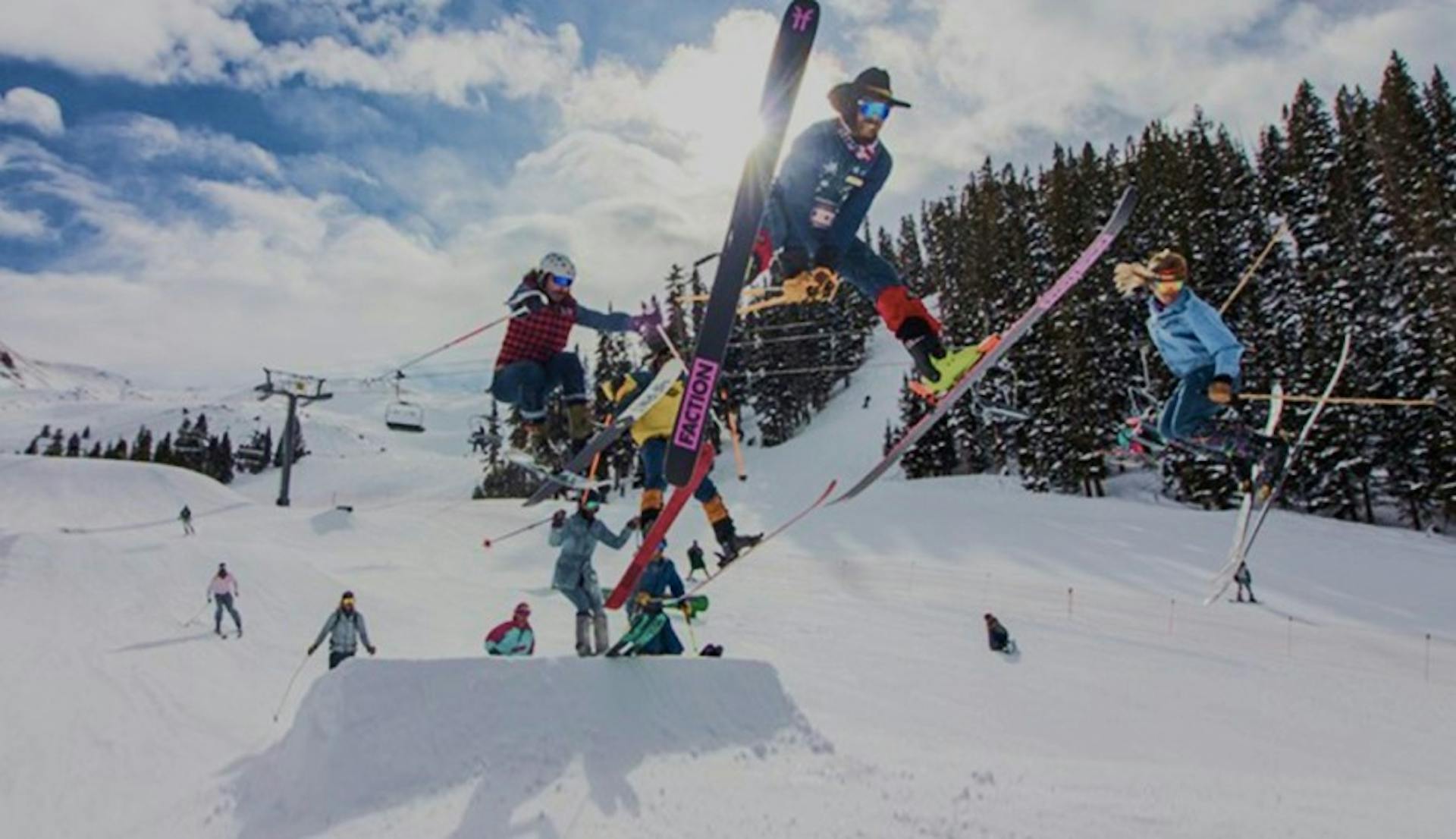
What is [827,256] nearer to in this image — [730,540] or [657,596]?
[730,540]

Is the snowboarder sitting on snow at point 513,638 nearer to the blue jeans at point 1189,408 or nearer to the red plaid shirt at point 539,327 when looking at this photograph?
the red plaid shirt at point 539,327

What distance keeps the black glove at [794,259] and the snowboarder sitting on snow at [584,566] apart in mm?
5268

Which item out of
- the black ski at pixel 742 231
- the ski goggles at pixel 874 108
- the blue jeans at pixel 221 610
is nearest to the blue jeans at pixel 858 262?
the black ski at pixel 742 231

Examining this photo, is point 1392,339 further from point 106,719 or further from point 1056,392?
point 106,719

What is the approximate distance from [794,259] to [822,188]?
437 mm

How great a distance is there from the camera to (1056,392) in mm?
34219

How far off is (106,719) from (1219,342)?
1334cm

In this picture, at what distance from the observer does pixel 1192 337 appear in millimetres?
6266

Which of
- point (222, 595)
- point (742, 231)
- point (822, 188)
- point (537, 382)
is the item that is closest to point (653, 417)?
point (537, 382)

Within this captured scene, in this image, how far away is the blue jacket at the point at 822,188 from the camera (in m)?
4.99

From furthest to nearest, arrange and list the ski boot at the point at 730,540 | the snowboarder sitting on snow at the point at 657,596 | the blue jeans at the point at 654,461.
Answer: the snowboarder sitting on snow at the point at 657,596 → the blue jeans at the point at 654,461 → the ski boot at the point at 730,540

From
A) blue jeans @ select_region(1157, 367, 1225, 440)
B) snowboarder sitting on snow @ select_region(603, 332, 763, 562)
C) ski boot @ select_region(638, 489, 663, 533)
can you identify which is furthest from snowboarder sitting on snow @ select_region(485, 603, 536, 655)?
blue jeans @ select_region(1157, 367, 1225, 440)

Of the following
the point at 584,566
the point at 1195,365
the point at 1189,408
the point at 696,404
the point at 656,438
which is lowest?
the point at 584,566

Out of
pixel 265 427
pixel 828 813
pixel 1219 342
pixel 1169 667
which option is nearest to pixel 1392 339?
pixel 1169 667
